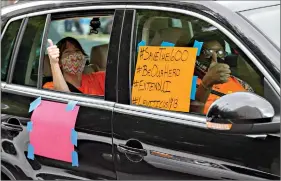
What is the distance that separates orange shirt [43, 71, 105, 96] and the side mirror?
87 centimetres

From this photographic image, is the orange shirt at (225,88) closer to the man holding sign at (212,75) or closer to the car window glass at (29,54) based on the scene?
the man holding sign at (212,75)

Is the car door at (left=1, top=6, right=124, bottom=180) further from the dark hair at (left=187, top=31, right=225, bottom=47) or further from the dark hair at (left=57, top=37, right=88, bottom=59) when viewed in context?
the dark hair at (left=187, top=31, right=225, bottom=47)

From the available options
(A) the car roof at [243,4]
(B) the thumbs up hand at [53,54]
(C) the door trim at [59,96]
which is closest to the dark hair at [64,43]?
(B) the thumbs up hand at [53,54]

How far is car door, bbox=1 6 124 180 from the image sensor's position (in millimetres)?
2836

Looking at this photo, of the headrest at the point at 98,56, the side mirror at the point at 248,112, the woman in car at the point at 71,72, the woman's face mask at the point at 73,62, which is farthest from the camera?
the woman's face mask at the point at 73,62

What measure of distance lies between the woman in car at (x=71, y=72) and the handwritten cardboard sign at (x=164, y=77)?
0.29 m

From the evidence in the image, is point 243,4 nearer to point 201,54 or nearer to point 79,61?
point 201,54

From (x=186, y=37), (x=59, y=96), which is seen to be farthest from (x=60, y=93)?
(x=186, y=37)

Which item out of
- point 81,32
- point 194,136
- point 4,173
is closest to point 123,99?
point 194,136

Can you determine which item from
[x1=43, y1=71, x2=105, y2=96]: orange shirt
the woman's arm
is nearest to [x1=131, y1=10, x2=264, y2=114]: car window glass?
[x1=43, y1=71, x2=105, y2=96]: orange shirt

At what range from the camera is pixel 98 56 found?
3.50 meters

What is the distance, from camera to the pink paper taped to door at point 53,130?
9.62ft

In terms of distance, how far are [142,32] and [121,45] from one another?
14 cm

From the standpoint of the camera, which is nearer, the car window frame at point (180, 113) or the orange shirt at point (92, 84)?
the car window frame at point (180, 113)
